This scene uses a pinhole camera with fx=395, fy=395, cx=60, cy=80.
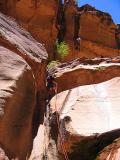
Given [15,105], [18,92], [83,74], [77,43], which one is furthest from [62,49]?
[15,105]

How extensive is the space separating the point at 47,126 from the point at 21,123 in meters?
1.81

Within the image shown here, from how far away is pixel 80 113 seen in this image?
1093cm

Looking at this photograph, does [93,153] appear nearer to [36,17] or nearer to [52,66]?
[52,66]

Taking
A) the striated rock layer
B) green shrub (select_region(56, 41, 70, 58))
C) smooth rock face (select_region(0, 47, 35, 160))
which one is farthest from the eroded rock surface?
green shrub (select_region(56, 41, 70, 58))

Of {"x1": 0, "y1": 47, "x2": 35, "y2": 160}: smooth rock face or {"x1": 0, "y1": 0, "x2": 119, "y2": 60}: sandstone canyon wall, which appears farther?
{"x1": 0, "y1": 0, "x2": 119, "y2": 60}: sandstone canyon wall

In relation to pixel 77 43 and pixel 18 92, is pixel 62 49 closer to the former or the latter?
pixel 77 43

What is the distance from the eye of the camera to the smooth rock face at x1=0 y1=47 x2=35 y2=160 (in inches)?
365

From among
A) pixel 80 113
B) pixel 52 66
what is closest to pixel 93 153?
pixel 80 113

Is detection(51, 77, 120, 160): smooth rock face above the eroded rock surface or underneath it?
underneath

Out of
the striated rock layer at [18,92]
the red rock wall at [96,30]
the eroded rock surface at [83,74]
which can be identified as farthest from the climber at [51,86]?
the red rock wall at [96,30]

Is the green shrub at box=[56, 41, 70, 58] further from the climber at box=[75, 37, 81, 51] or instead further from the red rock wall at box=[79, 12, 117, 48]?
the red rock wall at box=[79, 12, 117, 48]

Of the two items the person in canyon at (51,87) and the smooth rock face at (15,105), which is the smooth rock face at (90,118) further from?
the person in canyon at (51,87)

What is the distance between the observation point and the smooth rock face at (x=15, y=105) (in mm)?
9281

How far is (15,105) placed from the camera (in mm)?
9938
